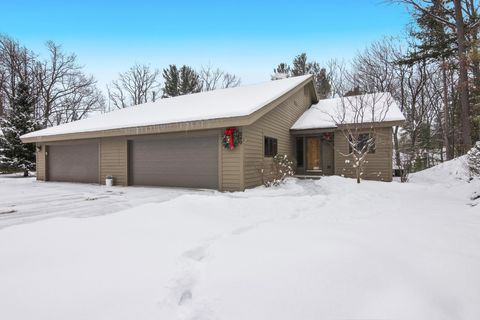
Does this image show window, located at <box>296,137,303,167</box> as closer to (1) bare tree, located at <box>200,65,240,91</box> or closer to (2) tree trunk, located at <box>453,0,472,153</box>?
(2) tree trunk, located at <box>453,0,472,153</box>

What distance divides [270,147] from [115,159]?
6328mm

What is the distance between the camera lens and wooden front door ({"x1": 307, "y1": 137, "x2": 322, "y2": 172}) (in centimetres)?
1191

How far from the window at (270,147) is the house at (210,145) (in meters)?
0.04

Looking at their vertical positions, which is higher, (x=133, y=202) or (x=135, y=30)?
(x=135, y=30)

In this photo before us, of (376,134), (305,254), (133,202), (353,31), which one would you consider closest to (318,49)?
(353,31)

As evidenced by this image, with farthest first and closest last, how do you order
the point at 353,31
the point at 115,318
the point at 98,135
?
the point at 353,31
the point at 98,135
the point at 115,318

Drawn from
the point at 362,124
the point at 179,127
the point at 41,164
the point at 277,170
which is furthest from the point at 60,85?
the point at 362,124

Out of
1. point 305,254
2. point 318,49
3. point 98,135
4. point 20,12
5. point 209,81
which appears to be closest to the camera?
point 305,254

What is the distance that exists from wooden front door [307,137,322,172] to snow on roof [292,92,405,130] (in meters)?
0.92

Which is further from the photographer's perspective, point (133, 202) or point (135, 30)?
point (135, 30)

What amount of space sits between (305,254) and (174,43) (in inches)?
970

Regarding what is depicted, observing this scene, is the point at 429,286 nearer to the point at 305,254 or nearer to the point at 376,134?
the point at 305,254

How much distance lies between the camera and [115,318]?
65.2 inches

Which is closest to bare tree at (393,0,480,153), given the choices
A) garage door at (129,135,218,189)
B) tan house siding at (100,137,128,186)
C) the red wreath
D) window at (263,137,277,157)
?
window at (263,137,277,157)
